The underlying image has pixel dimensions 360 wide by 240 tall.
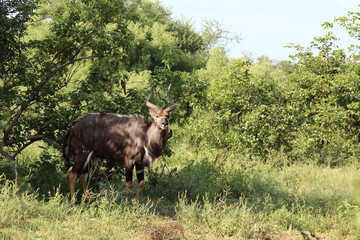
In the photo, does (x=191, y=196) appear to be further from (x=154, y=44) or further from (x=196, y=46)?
(x=196, y=46)

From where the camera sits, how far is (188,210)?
6305 mm

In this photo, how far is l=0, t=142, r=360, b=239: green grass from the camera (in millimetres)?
5465

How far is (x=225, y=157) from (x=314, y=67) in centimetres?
516

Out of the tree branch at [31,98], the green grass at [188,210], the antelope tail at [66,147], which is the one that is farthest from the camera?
the antelope tail at [66,147]

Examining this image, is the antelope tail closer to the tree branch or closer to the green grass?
the green grass

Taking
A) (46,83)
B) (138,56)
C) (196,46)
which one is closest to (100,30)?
(46,83)

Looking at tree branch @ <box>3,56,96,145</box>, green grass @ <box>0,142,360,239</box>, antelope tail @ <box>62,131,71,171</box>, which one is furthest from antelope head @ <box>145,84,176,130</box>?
tree branch @ <box>3,56,96,145</box>

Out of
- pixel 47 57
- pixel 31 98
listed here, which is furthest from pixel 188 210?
pixel 47 57

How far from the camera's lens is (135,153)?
6.96m

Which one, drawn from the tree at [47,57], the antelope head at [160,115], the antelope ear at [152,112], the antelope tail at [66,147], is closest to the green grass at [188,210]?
the antelope tail at [66,147]

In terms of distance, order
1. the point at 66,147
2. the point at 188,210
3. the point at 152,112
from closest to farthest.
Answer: the point at 188,210
the point at 152,112
the point at 66,147

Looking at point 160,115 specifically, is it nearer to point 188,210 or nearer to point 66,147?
point 188,210

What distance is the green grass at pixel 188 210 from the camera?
215 inches

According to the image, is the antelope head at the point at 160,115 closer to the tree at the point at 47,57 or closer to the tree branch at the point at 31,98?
the tree at the point at 47,57
